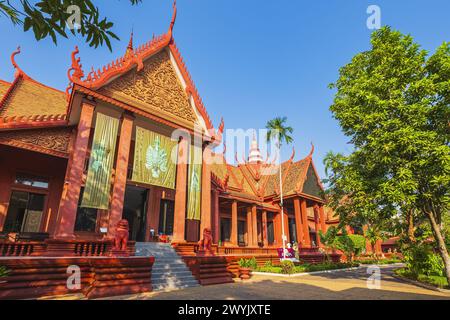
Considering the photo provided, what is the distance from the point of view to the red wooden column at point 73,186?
8.71 meters

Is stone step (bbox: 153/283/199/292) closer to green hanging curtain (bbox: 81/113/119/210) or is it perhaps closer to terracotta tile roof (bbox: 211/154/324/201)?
green hanging curtain (bbox: 81/113/119/210)

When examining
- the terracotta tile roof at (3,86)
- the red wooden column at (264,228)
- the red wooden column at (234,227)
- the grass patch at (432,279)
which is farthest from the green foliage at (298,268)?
the terracotta tile roof at (3,86)

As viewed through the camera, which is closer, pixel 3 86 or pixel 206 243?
pixel 206 243

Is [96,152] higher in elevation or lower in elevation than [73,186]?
higher

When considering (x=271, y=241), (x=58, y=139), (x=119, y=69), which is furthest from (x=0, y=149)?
(x=271, y=241)

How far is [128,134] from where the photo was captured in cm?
→ 1165

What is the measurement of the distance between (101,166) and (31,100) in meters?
8.61

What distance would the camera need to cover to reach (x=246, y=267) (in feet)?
41.5

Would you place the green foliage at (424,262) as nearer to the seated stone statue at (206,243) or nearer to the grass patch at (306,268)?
the grass patch at (306,268)

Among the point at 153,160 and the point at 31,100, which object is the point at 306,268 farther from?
the point at 31,100

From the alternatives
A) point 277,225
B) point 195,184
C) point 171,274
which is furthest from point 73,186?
point 277,225

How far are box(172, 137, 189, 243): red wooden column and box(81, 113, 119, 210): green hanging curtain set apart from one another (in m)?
3.55

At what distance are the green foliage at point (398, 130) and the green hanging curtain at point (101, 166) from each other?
9.96 metres

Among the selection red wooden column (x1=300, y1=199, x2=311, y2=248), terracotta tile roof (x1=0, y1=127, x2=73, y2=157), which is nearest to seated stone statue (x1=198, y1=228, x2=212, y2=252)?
terracotta tile roof (x1=0, y1=127, x2=73, y2=157)
